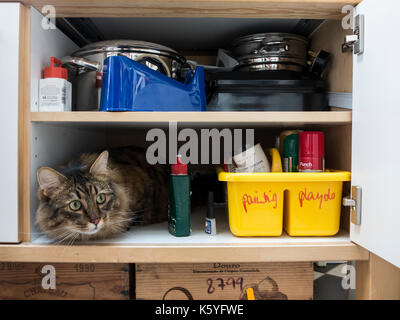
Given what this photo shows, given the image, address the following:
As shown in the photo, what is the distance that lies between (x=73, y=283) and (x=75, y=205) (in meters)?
0.22

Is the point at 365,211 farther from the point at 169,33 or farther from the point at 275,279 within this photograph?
the point at 169,33

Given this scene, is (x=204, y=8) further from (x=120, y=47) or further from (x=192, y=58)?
(x=192, y=58)

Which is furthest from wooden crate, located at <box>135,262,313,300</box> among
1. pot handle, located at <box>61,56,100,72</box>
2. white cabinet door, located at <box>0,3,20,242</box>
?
pot handle, located at <box>61,56,100,72</box>

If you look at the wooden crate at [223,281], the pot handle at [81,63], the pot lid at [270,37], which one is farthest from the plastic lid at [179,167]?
the pot lid at [270,37]

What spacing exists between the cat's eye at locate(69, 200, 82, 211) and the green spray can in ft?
0.81

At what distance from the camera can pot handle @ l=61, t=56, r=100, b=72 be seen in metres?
0.84

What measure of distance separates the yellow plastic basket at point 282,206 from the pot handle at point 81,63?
490 mm

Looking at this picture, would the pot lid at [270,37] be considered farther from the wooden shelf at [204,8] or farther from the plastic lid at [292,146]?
the plastic lid at [292,146]

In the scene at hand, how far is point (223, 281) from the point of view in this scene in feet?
2.58

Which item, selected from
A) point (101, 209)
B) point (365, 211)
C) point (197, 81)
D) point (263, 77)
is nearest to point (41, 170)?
point (101, 209)

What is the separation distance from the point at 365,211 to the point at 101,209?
66cm

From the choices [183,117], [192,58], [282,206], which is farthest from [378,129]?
[192,58]

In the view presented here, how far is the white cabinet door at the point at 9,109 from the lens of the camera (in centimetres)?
71

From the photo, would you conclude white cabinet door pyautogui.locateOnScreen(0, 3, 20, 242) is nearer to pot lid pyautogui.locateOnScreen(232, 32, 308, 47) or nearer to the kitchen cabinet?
the kitchen cabinet
